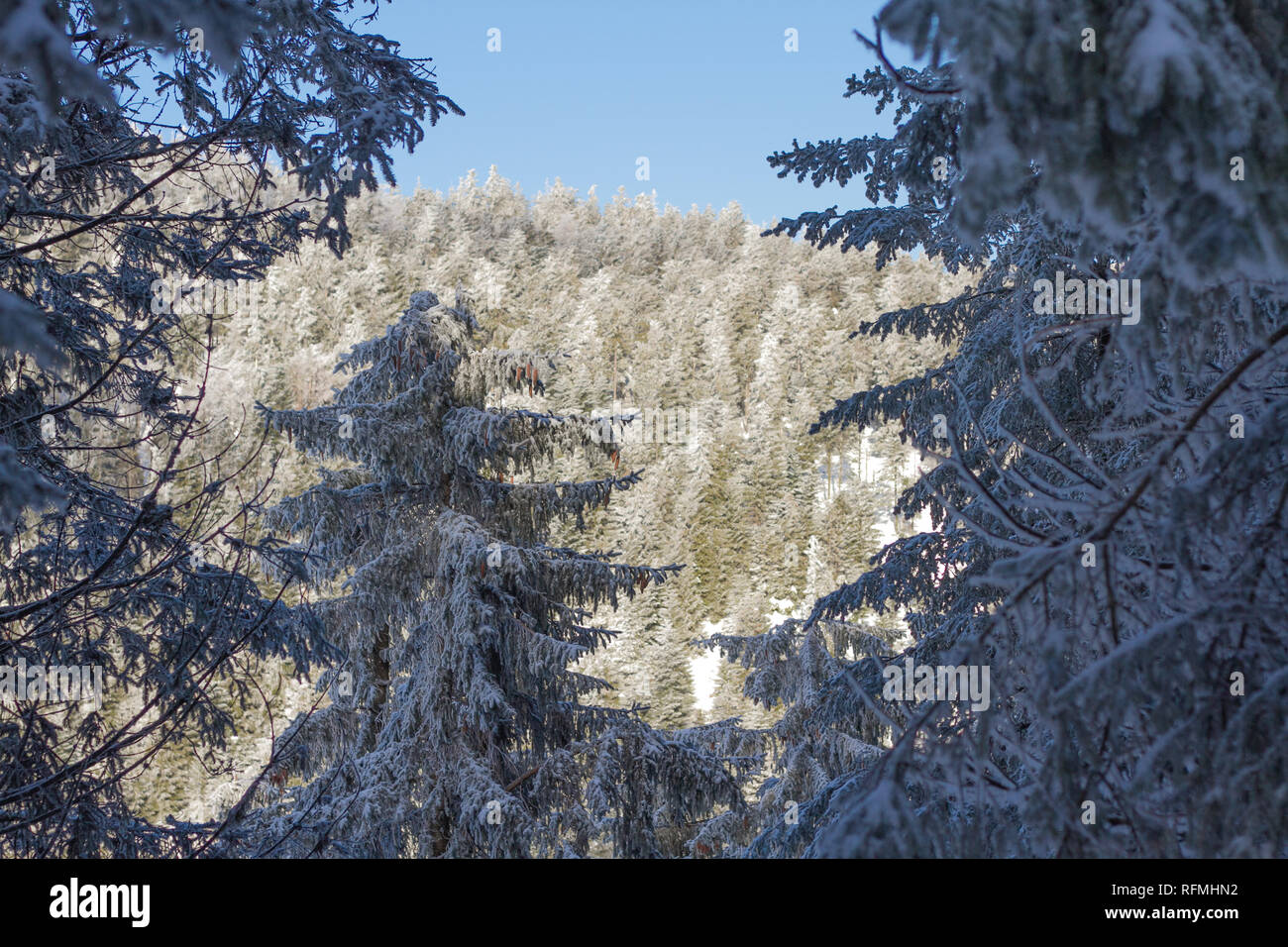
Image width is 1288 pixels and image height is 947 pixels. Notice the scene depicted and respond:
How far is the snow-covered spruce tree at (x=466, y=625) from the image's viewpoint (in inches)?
327

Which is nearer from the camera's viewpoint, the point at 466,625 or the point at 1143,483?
the point at 1143,483

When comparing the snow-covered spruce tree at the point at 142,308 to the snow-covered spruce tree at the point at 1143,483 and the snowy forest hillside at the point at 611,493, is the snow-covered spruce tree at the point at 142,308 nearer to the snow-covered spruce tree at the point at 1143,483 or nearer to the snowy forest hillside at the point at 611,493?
the snowy forest hillside at the point at 611,493

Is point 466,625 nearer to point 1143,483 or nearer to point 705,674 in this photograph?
point 1143,483

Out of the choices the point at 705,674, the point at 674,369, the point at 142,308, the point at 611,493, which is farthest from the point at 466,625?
the point at 674,369

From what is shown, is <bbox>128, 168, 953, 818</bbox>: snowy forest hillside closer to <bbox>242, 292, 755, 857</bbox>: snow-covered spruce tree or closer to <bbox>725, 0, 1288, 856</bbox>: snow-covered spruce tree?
<bbox>242, 292, 755, 857</bbox>: snow-covered spruce tree

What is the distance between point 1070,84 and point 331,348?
2954 inches

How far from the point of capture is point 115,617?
207 inches

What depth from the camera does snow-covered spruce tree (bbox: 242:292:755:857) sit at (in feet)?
27.3

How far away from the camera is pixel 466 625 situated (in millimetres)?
8656

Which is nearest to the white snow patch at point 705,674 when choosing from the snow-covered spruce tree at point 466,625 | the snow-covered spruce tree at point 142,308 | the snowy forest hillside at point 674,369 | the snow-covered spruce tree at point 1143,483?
the snowy forest hillside at point 674,369

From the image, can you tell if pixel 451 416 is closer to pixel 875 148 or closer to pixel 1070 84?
pixel 875 148
